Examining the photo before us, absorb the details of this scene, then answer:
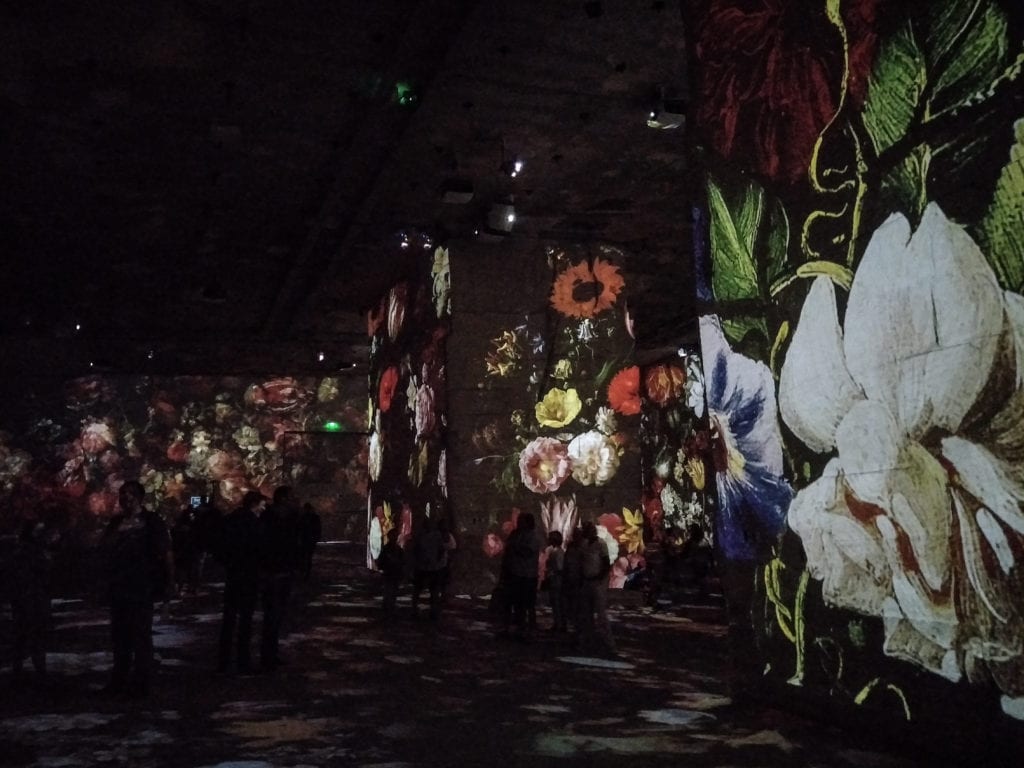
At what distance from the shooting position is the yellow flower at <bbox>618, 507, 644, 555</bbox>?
14836 mm

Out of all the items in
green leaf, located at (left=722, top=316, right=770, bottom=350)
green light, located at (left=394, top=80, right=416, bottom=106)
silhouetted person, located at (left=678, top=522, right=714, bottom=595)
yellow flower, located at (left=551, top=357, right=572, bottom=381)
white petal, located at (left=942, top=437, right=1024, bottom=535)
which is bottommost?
silhouetted person, located at (left=678, top=522, right=714, bottom=595)

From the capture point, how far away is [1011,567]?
423 cm

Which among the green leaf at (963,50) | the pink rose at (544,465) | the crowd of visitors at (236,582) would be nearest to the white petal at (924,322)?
the green leaf at (963,50)

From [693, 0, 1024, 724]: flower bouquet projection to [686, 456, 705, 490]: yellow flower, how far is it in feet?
62.8

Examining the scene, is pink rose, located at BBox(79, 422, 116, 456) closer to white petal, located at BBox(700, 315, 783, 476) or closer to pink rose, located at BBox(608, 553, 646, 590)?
pink rose, located at BBox(608, 553, 646, 590)

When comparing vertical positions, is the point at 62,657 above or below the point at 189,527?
below

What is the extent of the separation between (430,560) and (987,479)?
833 centimetres

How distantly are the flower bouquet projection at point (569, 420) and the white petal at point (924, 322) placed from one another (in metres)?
9.59

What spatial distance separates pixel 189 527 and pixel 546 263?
769 centimetres

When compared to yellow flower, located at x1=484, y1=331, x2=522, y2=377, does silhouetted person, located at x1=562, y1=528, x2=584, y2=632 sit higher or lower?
lower

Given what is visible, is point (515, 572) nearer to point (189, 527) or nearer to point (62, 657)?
point (62, 657)

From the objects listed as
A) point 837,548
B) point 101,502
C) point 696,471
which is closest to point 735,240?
point 837,548

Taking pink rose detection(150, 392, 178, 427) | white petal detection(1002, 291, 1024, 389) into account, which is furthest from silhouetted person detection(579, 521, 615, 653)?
pink rose detection(150, 392, 178, 427)

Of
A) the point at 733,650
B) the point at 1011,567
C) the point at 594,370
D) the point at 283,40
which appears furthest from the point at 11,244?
the point at 1011,567
